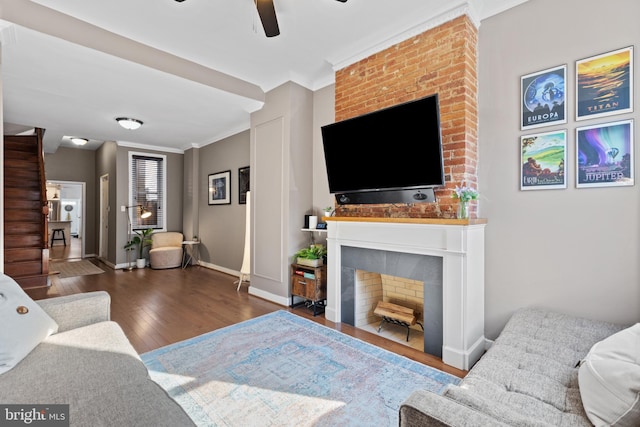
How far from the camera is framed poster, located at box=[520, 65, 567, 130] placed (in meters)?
2.19

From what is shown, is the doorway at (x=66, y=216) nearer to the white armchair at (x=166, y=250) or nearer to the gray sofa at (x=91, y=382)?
the white armchair at (x=166, y=250)

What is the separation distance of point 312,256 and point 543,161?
2384 mm

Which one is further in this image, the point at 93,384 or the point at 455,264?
the point at 455,264

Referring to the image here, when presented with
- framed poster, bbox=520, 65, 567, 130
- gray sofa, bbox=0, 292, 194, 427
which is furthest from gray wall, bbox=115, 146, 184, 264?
framed poster, bbox=520, 65, 567, 130

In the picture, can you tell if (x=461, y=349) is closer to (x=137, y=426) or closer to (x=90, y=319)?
→ (x=137, y=426)

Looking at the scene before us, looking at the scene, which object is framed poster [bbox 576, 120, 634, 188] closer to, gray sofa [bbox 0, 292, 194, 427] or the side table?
gray sofa [bbox 0, 292, 194, 427]

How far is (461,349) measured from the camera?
7.45ft

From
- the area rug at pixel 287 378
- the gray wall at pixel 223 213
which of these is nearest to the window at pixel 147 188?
the gray wall at pixel 223 213

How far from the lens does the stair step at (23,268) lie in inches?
183

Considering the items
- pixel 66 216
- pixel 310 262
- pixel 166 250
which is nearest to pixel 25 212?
pixel 166 250

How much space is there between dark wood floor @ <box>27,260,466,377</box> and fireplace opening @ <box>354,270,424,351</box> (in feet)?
0.58

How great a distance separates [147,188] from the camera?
672cm

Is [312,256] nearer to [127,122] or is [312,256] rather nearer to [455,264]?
[455,264]

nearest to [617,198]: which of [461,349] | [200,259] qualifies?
[461,349]
